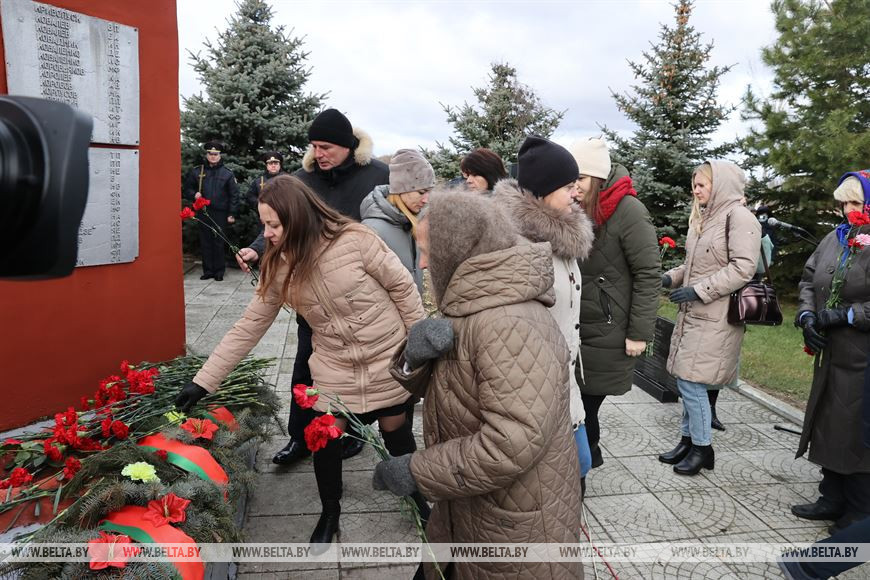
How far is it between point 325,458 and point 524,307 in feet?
5.54

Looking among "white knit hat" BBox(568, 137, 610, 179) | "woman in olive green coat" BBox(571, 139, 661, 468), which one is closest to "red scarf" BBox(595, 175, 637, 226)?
"woman in olive green coat" BBox(571, 139, 661, 468)

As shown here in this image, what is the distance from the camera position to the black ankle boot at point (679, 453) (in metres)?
4.09

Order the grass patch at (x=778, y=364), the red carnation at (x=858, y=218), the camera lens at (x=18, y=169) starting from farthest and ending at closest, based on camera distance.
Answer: the grass patch at (x=778, y=364) < the red carnation at (x=858, y=218) < the camera lens at (x=18, y=169)

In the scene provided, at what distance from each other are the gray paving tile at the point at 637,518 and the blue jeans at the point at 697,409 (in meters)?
0.58

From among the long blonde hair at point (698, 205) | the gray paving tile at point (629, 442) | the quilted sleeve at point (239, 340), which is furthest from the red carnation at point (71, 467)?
the long blonde hair at point (698, 205)

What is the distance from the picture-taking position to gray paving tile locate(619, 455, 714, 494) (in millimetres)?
3782

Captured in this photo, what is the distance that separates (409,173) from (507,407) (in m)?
2.26

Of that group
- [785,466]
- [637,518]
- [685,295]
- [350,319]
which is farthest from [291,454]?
[785,466]

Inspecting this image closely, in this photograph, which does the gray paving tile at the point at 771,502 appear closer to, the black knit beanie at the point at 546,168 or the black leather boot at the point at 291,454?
the black knit beanie at the point at 546,168

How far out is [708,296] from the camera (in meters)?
3.70

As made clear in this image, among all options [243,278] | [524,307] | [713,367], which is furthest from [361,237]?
[243,278]

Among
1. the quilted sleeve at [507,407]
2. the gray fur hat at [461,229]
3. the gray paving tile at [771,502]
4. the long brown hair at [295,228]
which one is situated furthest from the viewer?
the gray paving tile at [771,502]

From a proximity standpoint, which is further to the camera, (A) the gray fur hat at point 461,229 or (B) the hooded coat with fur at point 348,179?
(B) the hooded coat with fur at point 348,179

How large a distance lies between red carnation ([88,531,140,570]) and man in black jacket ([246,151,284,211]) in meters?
7.24
